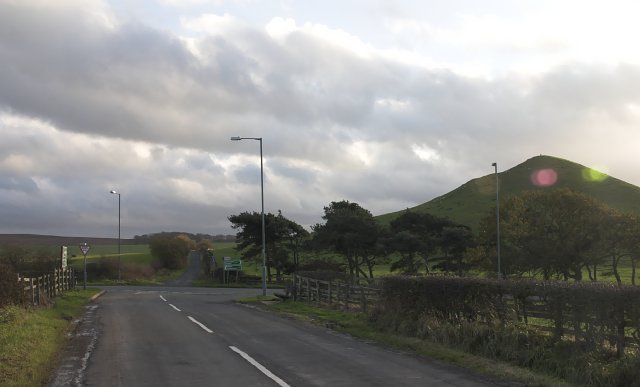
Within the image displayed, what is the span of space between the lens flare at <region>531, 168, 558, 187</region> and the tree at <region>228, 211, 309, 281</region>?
96.4 m

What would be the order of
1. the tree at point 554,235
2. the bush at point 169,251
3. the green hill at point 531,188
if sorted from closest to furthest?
the tree at point 554,235, the bush at point 169,251, the green hill at point 531,188

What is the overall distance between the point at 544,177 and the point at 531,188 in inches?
500

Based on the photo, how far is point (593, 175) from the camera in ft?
486

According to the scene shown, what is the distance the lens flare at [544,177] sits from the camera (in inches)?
5847

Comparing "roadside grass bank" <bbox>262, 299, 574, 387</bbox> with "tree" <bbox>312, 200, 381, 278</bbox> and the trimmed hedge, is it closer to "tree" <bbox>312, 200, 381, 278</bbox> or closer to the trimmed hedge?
the trimmed hedge

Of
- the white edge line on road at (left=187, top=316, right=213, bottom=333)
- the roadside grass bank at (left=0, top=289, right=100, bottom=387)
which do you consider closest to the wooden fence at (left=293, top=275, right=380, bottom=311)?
the white edge line on road at (left=187, top=316, right=213, bottom=333)

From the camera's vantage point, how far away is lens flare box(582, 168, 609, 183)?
144 meters

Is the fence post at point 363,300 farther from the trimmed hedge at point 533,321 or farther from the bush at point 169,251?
the bush at point 169,251

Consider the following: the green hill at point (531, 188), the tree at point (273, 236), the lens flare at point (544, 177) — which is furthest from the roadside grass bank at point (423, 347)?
the lens flare at point (544, 177)

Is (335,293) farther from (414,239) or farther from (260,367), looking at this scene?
(414,239)

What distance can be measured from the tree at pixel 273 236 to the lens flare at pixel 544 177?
316 ft

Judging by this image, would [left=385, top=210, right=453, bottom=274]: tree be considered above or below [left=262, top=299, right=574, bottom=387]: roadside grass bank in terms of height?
above

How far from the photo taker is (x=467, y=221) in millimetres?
117000

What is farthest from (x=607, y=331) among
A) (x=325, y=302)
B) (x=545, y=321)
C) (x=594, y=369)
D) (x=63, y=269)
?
(x=63, y=269)
